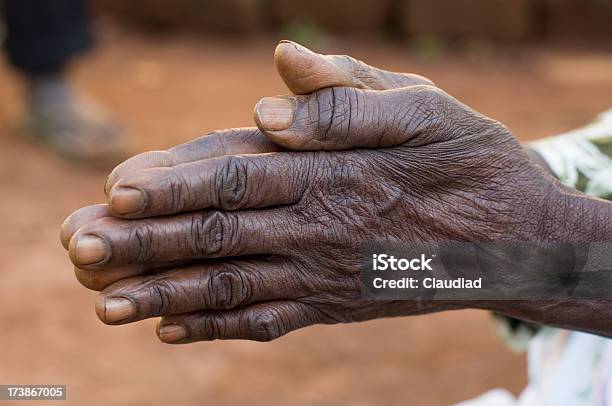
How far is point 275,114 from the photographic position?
1.24 meters

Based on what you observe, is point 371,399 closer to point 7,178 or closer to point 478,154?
point 478,154

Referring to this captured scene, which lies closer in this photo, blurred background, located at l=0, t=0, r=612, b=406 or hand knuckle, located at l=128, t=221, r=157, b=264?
hand knuckle, located at l=128, t=221, r=157, b=264

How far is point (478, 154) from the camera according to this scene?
4.26 ft

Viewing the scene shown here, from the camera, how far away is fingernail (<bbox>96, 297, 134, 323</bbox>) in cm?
121

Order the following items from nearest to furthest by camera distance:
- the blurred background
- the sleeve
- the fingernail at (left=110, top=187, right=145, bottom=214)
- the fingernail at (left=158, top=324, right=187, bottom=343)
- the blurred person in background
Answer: the fingernail at (left=110, top=187, right=145, bottom=214), the fingernail at (left=158, top=324, right=187, bottom=343), the sleeve, the blurred background, the blurred person in background

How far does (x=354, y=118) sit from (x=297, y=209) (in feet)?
0.50

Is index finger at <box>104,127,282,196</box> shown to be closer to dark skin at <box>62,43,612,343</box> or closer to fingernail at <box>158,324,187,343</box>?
dark skin at <box>62,43,612,343</box>

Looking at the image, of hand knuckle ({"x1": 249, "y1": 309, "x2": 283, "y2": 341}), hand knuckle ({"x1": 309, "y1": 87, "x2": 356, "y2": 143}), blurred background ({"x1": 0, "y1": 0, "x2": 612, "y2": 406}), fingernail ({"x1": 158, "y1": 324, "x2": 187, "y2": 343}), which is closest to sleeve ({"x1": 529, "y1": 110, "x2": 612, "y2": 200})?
hand knuckle ({"x1": 309, "y1": 87, "x2": 356, "y2": 143})

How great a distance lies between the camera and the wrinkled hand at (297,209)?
1.21 meters

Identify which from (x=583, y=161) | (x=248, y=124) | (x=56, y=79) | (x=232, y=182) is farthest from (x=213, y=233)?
(x=248, y=124)

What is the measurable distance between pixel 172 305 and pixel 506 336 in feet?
2.25

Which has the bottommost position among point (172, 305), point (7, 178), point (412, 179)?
point (7, 178)

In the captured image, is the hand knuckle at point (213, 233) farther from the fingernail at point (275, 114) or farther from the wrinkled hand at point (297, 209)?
the fingernail at point (275, 114)

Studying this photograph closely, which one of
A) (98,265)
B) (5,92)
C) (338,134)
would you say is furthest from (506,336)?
(5,92)
